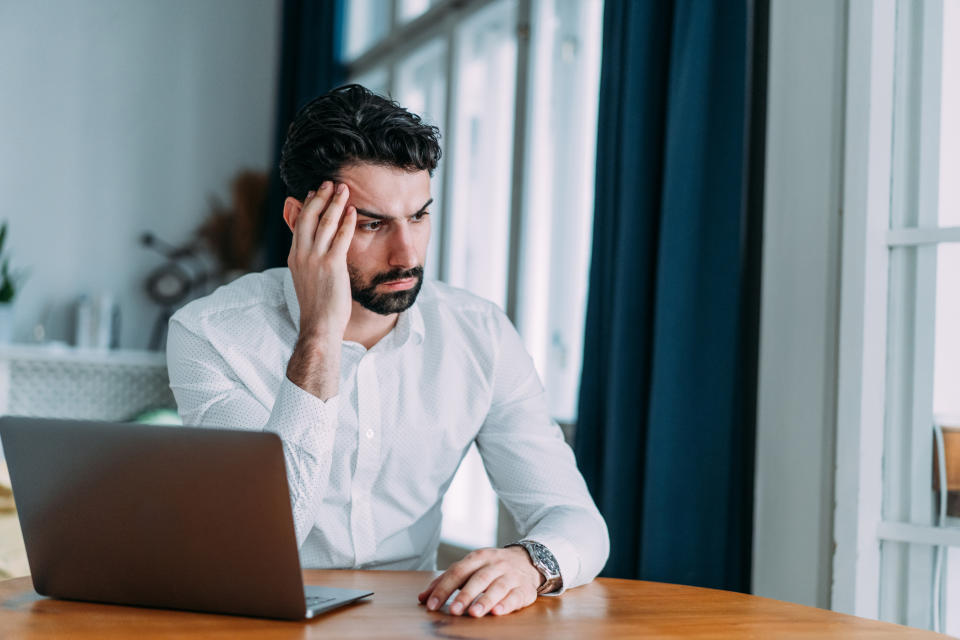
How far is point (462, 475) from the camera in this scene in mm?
3354

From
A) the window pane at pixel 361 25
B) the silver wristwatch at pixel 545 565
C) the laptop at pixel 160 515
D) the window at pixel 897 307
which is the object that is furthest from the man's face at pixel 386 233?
the window pane at pixel 361 25

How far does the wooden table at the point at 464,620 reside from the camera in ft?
3.15

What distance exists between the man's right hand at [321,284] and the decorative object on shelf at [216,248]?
9.77 feet

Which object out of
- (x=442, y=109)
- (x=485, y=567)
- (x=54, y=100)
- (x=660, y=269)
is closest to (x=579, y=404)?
(x=660, y=269)

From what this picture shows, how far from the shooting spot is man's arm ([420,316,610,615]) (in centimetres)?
113

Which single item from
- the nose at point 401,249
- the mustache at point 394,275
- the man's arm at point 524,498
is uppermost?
the nose at point 401,249

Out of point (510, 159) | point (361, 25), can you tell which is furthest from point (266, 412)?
point (361, 25)

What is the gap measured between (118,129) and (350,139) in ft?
10.5

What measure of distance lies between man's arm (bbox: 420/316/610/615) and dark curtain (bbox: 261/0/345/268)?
8.55ft

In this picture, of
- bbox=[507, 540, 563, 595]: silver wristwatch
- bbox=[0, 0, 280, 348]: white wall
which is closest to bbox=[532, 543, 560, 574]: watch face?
bbox=[507, 540, 563, 595]: silver wristwatch

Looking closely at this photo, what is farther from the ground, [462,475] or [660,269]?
[660,269]

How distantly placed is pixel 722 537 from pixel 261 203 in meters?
3.24

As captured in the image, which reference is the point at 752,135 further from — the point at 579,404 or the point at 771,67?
the point at 579,404

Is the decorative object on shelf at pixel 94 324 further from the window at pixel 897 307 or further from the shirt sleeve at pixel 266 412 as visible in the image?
the window at pixel 897 307
